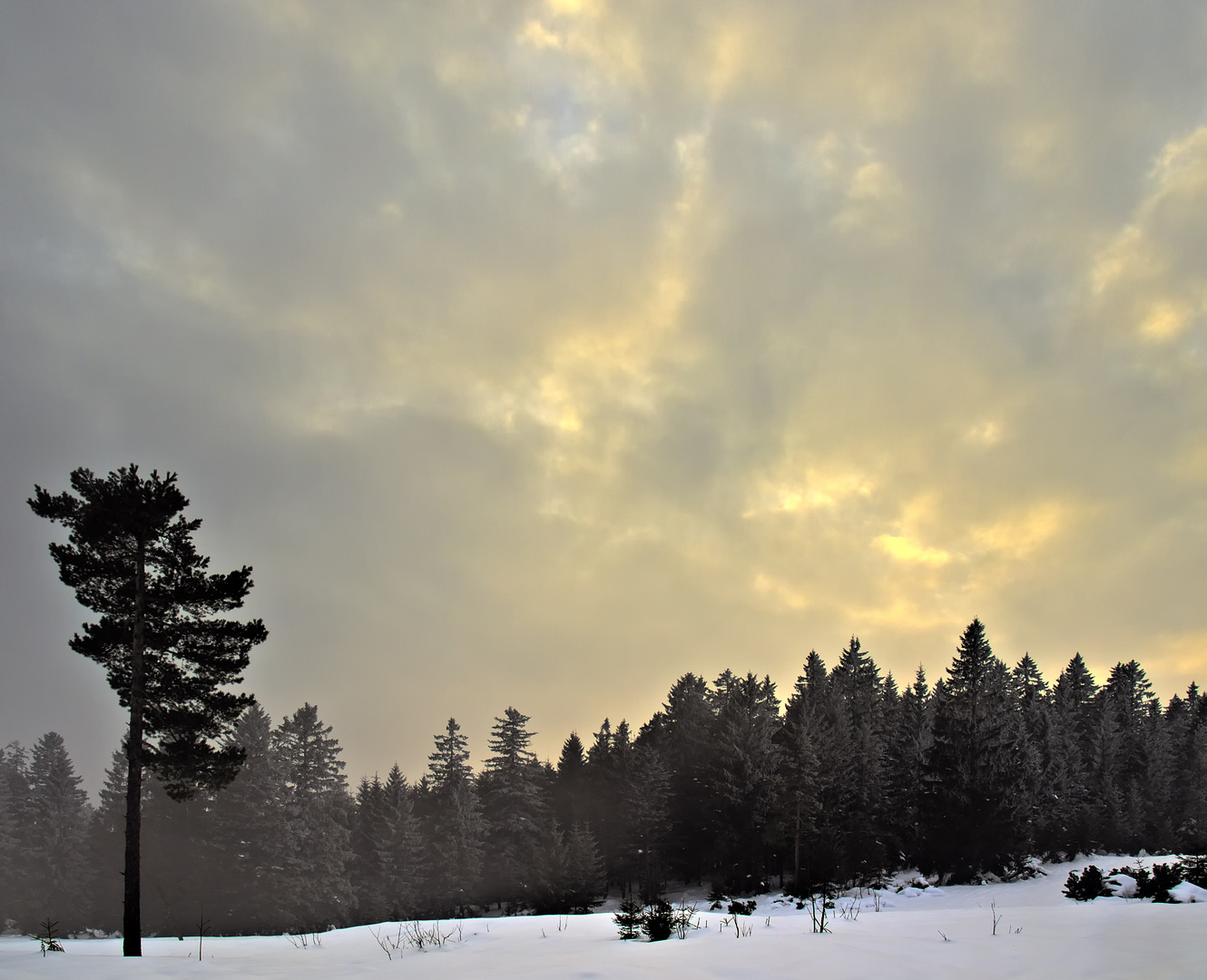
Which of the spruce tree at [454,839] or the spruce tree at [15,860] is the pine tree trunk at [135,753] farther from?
the spruce tree at [15,860]

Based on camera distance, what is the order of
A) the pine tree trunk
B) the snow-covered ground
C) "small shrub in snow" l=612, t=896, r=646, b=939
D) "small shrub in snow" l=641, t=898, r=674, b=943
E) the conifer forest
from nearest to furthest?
the snow-covered ground < "small shrub in snow" l=641, t=898, r=674, b=943 < "small shrub in snow" l=612, t=896, r=646, b=939 < the pine tree trunk < the conifer forest

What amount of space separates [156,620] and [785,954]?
71.3 ft

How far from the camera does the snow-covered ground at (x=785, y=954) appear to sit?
28.2ft

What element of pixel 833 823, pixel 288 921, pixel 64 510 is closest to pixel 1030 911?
pixel 64 510

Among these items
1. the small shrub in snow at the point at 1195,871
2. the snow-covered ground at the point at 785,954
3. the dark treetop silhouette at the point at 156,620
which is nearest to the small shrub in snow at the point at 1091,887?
the small shrub in snow at the point at 1195,871

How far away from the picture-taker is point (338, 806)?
2393 inches

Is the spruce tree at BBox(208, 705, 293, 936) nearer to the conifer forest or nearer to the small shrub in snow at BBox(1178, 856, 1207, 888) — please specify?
the conifer forest

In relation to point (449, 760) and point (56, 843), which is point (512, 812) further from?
point (56, 843)

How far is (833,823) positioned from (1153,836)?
37774 mm

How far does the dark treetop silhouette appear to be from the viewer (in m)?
22.4

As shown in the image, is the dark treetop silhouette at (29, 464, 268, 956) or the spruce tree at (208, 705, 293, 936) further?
the spruce tree at (208, 705, 293, 936)

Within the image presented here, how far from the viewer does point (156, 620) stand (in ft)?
75.4

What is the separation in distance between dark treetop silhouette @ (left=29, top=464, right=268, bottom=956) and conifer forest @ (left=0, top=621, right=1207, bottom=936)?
24.0 meters

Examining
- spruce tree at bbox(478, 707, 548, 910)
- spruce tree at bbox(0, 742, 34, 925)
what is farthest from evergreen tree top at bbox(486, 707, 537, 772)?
spruce tree at bbox(0, 742, 34, 925)
